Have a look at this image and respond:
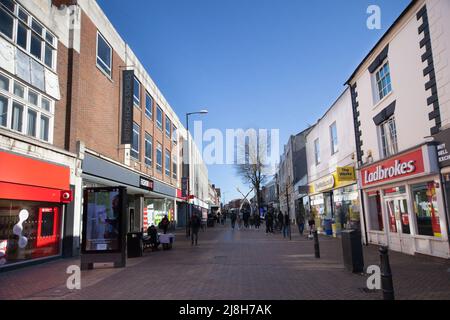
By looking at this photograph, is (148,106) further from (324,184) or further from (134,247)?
(134,247)

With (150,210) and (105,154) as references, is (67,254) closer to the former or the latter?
(105,154)

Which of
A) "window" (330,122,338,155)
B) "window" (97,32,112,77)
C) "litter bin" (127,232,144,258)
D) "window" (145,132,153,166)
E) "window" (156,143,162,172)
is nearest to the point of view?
"litter bin" (127,232,144,258)

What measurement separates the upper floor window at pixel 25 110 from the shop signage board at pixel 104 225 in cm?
345

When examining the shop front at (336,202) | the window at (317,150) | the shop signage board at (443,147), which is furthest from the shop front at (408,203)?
the window at (317,150)

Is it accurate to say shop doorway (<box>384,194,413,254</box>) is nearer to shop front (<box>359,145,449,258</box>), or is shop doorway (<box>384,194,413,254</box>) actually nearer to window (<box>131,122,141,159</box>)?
shop front (<box>359,145,449,258</box>)

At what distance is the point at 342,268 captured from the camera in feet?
31.6

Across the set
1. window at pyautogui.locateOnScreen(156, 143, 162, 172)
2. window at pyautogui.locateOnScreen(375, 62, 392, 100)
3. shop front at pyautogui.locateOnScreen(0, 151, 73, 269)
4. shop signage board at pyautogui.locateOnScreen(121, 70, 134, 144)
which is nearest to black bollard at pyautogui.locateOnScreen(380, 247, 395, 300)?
window at pyautogui.locateOnScreen(375, 62, 392, 100)

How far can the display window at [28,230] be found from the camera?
1073 centimetres

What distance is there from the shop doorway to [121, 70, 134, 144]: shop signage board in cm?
1373

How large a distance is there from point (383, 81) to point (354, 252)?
28.1 ft

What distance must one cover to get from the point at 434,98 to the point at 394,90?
2610mm

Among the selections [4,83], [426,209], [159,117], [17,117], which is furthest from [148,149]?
[426,209]

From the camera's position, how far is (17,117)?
37.9 feet

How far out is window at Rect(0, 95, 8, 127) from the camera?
1077 cm
